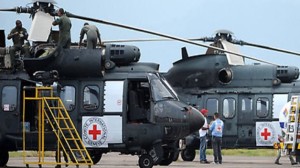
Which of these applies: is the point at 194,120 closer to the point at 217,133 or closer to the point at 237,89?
the point at 217,133

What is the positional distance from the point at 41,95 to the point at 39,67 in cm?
97

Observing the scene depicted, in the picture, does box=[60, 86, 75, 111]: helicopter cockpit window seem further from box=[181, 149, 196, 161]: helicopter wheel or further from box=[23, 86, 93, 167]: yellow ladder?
box=[181, 149, 196, 161]: helicopter wheel

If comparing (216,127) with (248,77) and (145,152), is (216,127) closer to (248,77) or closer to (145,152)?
(248,77)

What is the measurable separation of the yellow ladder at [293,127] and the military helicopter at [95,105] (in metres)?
2.47

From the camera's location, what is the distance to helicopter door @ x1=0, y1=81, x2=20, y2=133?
21.8 meters

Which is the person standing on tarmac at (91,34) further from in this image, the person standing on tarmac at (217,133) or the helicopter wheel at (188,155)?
the helicopter wheel at (188,155)

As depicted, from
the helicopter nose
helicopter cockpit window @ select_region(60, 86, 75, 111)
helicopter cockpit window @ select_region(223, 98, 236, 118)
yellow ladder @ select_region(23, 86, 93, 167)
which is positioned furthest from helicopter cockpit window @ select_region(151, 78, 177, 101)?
helicopter cockpit window @ select_region(223, 98, 236, 118)

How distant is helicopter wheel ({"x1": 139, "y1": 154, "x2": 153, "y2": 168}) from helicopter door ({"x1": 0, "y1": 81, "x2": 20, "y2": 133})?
316 cm

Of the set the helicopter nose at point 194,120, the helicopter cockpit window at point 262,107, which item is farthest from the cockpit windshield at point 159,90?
the helicopter cockpit window at point 262,107

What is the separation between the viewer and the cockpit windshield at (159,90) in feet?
70.0

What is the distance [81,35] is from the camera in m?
22.3

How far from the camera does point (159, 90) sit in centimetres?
2147

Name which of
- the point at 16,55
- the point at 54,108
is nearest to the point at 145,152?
the point at 54,108

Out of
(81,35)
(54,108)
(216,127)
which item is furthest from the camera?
(216,127)
